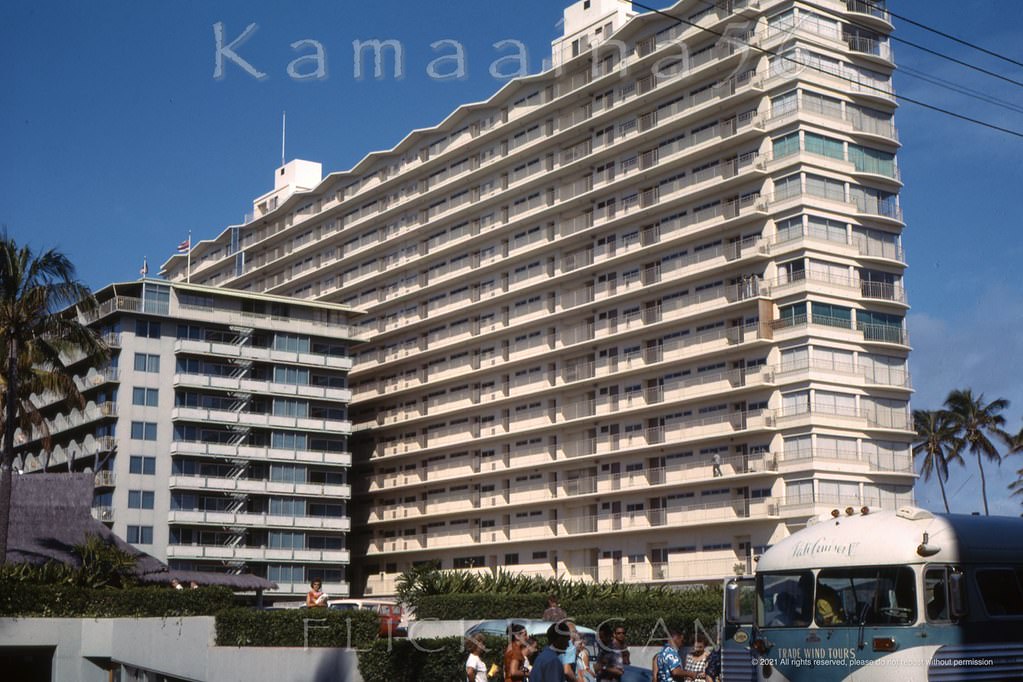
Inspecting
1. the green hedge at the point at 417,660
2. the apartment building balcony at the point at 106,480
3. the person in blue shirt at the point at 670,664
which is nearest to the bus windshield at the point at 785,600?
the person in blue shirt at the point at 670,664

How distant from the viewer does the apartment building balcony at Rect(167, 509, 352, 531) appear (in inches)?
3255

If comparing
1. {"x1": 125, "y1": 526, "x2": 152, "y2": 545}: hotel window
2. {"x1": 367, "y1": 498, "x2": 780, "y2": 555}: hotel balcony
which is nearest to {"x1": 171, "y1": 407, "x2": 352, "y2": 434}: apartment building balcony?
{"x1": 125, "y1": 526, "x2": 152, "y2": 545}: hotel window

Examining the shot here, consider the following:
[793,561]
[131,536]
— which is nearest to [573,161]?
[131,536]

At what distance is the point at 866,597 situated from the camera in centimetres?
1703

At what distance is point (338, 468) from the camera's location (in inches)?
3600

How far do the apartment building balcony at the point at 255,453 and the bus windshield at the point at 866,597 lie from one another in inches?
2798

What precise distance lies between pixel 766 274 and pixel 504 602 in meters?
27.2

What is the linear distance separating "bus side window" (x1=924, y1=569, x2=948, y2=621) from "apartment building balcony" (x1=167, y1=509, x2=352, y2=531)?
71.6m

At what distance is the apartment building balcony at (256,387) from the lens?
85.2m

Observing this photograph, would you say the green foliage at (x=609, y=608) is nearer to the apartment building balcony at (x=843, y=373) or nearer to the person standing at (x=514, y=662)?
the apartment building balcony at (x=843, y=373)

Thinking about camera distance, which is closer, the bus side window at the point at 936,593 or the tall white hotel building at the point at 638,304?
the bus side window at the point at 936,593

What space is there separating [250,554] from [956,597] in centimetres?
7262

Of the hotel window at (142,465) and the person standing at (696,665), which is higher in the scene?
the hotel window at (142,465)

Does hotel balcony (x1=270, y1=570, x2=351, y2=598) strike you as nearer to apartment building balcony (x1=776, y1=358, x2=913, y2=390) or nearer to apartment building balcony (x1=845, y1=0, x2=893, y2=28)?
apartment building balcony (x1=776, y1=358, x2=913, y2=390)
